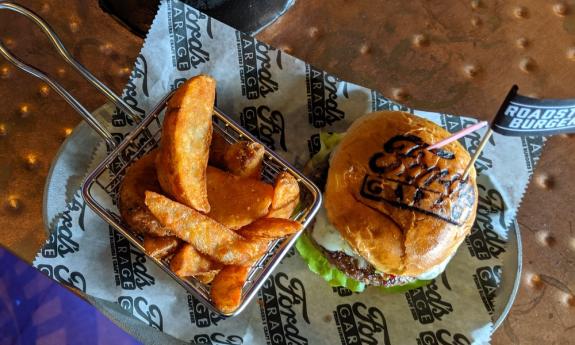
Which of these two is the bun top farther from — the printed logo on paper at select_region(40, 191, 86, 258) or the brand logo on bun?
the printed logo on paper at select_region(40, 191, 86, 258)

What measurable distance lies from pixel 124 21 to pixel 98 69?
22 cm

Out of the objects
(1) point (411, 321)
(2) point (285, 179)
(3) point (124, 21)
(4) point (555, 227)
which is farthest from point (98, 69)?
(4) point (555, 227)

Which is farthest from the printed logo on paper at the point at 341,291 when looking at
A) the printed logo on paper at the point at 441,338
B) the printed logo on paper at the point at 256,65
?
the printed logo on paper at the point at 256,65

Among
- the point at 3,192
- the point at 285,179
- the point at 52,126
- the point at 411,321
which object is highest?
the point at 285,179

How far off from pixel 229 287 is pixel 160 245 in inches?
8.7

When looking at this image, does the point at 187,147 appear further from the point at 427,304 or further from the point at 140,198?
the point at 427,304

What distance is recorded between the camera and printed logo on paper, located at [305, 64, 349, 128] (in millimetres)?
1874

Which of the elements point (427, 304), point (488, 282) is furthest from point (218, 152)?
point (488, 282)

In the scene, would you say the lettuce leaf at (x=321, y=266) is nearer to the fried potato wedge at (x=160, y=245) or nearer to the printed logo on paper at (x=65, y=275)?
the fried potato wedge at (x=160, y=245)

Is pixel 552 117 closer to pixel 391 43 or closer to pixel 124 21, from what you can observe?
pixel 391 43

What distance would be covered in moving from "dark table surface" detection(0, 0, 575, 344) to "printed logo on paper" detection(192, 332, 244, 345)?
0.66m

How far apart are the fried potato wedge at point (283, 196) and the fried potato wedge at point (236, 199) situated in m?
0.02

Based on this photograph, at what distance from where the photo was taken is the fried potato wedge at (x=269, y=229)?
137cm

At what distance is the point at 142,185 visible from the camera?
1493 millimetres
